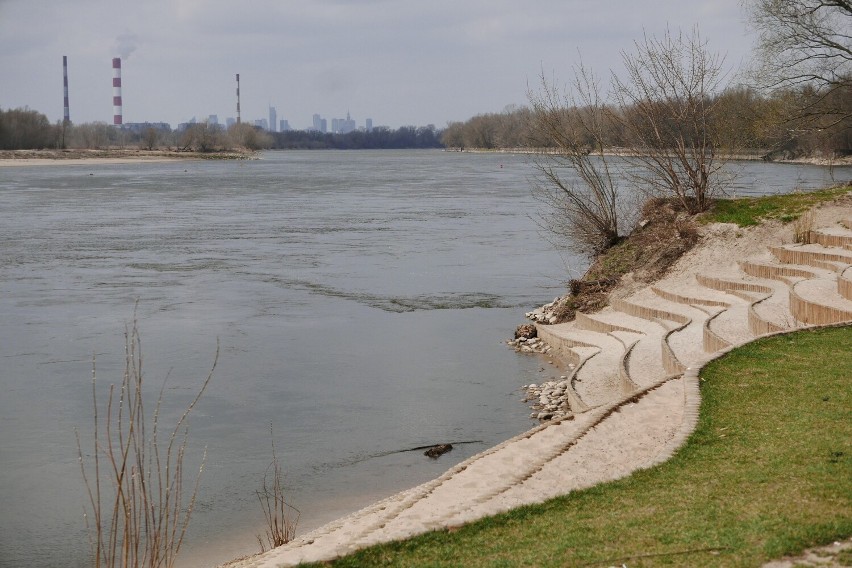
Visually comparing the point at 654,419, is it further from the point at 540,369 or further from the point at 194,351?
the point at 194,351

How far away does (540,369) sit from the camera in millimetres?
16094

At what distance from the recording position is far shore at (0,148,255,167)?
11252cm

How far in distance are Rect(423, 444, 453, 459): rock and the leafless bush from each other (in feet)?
5.68

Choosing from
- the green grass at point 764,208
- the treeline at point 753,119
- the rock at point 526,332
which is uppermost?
the treeline at point 753,119

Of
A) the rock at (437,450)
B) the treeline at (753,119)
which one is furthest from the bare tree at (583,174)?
the rock at (437,450)

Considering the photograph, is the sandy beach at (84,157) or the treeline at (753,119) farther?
the sandy beach at (84,157)

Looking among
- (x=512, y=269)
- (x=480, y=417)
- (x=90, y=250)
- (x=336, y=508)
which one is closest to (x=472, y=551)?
(x=336, y=508)

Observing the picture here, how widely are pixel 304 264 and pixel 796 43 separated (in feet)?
52.5

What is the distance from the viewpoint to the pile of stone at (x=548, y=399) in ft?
43.4

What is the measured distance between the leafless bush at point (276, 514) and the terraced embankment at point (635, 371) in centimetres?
58

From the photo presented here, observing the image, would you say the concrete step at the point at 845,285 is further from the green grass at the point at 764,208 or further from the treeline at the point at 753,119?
the treeline at the point at 753,119

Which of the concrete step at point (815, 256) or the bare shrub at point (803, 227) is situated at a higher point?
the bare shrub at point (803, 227)

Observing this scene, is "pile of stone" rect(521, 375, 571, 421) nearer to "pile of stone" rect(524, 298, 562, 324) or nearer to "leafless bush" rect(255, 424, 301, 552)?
"leafless bush" rect(255, 424, 301, 552)

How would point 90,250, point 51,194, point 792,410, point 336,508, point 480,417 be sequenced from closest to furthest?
point 792,410 < point 336,508 < point 480,417 < point 90,250 < point 51,194
